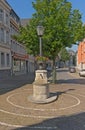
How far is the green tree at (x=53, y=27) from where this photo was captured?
22.2 meters

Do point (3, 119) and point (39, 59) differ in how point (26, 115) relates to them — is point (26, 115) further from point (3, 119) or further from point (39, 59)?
point (39, 59)

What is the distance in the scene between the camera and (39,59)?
1459 centimetres

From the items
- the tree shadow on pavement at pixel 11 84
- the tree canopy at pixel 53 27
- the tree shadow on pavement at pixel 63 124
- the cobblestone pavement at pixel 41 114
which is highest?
the tree canopy at pixel 53 27

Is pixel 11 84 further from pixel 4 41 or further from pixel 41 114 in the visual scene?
pixel 4 41

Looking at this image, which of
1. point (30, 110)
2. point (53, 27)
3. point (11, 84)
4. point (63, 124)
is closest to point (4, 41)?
point (11, 84)

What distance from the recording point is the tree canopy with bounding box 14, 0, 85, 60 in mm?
22219

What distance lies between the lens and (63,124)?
29.1 feet

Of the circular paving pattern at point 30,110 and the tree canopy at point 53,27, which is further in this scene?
the tree canopy at point 53,27

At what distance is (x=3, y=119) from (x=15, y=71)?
121 feet

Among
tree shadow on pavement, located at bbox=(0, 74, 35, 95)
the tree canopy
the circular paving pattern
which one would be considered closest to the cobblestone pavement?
the circular paving pattern

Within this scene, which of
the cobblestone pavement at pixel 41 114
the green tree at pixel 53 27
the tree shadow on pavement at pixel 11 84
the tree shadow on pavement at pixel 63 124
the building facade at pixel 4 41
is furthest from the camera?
the building facade at pixel 4 41

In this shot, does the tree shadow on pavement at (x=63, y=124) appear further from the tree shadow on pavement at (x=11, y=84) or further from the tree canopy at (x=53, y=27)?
the tree canopy at (x=53, y=27)

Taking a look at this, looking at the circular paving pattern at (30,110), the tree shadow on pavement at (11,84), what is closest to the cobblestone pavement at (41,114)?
the circular paving pattern at (30,110)

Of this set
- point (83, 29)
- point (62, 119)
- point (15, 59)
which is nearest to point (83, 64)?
point (15, 59)
